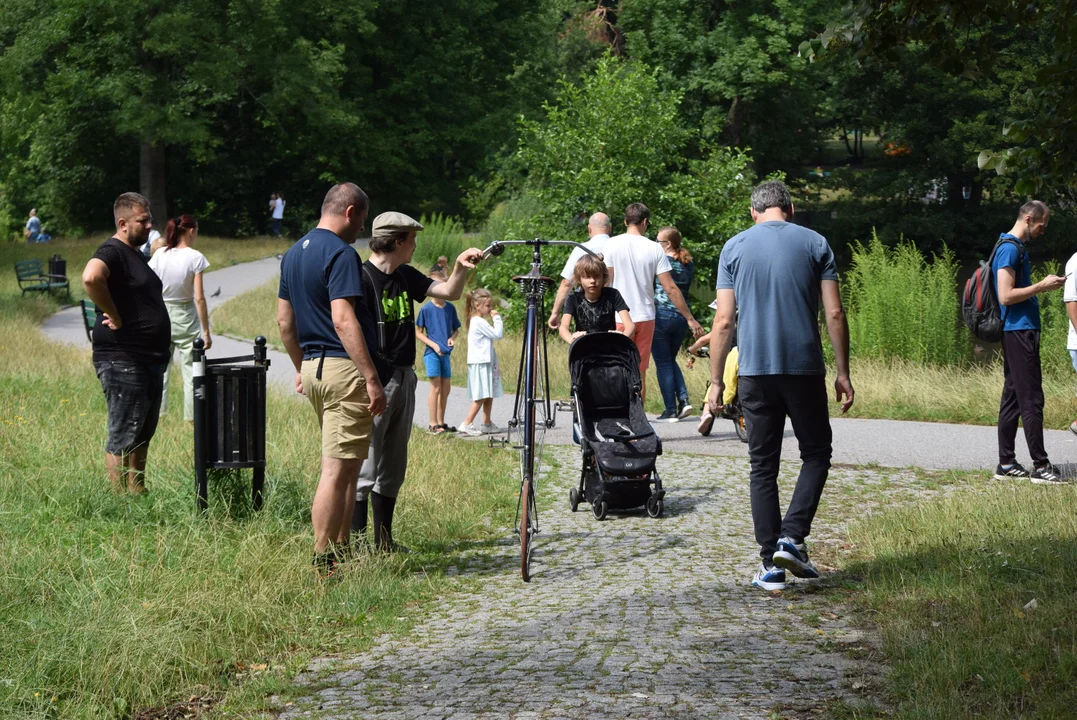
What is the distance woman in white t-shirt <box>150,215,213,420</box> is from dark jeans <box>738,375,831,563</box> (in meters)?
6.23

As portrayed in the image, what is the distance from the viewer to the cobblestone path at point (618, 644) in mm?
4680

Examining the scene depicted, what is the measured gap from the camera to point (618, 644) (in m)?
5.47

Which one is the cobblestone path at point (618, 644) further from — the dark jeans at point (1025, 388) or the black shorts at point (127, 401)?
the black shorts at point (127, 401)

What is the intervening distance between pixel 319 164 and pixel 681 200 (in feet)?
109

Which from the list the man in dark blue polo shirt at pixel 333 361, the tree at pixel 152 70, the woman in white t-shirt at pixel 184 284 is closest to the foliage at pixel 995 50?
the man in dark blue polo shirt at pixel 333 361

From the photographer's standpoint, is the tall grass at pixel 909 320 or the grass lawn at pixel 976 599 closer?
the grass lawn at pixel 976 599

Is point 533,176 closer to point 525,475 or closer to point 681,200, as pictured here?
point 681,200

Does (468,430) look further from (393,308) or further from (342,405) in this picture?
(342,405)

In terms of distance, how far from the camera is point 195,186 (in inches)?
1964

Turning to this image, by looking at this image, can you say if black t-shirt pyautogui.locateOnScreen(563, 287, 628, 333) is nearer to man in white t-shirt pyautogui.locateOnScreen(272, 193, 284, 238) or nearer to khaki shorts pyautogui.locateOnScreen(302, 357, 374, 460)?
khaki shorts pyautogui.locateOnScreen(302, 357, 374, 460)

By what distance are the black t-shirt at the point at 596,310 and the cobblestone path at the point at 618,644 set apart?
1.68m

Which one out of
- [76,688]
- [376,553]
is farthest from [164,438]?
[76,688]

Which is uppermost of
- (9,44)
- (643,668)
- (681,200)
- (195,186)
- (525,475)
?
(9,44)

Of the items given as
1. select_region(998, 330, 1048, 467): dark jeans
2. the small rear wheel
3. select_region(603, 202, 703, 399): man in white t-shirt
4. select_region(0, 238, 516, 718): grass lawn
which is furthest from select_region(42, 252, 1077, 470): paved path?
select_region(0, 238, 516, 718): grass lawn
